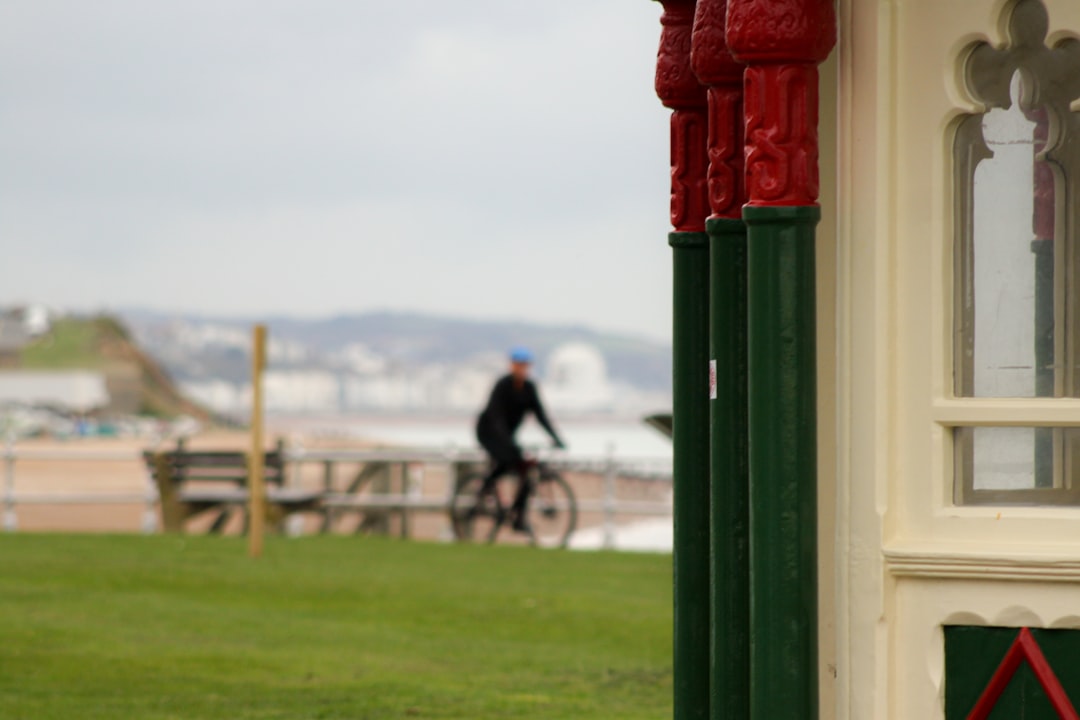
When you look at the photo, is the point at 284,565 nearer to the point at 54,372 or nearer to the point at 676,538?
the point at 676,538

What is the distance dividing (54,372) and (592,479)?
6451 centimetres

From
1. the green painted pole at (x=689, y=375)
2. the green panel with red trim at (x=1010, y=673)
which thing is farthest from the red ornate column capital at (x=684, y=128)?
the green panel with red trim at (x=1010, y=673)

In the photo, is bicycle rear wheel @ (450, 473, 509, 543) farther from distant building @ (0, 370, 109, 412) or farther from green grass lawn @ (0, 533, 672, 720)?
distant building @ (0, 370, 109, 412)

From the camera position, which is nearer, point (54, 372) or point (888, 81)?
point (888, 81)

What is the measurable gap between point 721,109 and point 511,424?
46.1ft

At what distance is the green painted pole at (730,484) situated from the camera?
15.2 ft

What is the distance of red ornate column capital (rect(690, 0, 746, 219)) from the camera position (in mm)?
4613

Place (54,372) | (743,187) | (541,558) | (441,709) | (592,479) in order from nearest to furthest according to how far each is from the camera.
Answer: (743,187) → (441,709) → (541,558) → (592,479) → (54,372)

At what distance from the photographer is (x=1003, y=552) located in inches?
164

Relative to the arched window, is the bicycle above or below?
below

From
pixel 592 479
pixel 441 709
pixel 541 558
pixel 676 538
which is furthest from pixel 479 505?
pixel 592 479

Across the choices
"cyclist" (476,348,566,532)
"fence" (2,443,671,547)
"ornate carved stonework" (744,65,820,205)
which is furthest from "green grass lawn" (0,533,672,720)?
"ornate carved stonework" (744,65,820,205)

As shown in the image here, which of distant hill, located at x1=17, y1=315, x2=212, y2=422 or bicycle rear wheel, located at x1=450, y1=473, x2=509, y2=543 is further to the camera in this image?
distant hill, located at x1=17, y1=315, x2=212, y2=422

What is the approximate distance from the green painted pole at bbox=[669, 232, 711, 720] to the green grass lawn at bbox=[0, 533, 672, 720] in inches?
114
